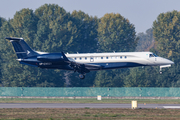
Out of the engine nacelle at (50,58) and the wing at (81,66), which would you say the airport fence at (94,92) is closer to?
the wing at (81,66)

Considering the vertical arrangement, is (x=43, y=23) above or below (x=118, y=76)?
above

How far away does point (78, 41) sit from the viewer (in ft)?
336

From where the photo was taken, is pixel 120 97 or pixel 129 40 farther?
pixel 129 40

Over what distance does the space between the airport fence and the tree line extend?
14094 mm

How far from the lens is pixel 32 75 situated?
87125 mm

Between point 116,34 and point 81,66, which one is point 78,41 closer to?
point 116,34

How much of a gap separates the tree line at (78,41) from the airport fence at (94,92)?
46.2 ft

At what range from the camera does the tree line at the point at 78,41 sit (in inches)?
3413

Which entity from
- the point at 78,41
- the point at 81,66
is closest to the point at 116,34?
the point at 78,41

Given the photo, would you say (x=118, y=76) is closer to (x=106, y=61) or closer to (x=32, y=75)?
(x=32, y=75)

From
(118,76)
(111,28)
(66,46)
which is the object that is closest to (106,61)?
(118,76)

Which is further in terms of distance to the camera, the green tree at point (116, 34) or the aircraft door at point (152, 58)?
the green tree at point (116, 34)

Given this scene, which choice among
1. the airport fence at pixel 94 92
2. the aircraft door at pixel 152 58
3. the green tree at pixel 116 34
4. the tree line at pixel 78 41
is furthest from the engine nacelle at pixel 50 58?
the green tree at pixel 116 34

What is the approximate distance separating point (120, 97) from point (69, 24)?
41576 millimetres
